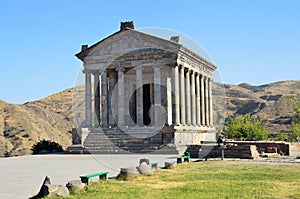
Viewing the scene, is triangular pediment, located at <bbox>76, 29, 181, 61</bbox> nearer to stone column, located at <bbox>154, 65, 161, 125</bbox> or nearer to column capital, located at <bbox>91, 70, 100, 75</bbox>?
column capital, located at <bbox>91, 70, 100, 75</bbox>

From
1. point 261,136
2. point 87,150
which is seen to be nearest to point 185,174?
point 87,150

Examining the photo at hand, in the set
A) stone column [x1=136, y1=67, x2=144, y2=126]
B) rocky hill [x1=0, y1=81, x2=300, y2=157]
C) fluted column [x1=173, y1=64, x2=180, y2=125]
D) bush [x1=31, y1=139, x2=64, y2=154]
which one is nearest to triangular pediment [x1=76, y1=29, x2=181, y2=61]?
fluted column [x1=173, y1=64, x2=180, y2=125]

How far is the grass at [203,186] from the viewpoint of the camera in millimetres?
10125

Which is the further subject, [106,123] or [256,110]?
[256,110]

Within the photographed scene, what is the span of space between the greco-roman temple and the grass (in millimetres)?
13834

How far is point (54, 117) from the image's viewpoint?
97938 millimetres

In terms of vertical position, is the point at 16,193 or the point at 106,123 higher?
the point at 106,123

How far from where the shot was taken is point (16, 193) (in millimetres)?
11188

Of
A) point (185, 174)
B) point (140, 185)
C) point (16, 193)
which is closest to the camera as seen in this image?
point (16, 193)

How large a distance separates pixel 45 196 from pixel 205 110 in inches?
1423

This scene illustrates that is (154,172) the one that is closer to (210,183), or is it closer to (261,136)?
(210,183)

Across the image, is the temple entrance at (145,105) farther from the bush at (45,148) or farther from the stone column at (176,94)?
the bush at (45,148)

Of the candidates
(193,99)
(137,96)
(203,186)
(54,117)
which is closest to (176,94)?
(137,96)

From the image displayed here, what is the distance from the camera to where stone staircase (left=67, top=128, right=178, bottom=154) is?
28.8 metres
